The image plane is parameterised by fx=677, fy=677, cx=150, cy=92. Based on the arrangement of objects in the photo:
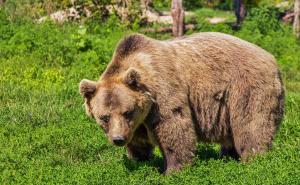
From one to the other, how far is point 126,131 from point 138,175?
0.57 m

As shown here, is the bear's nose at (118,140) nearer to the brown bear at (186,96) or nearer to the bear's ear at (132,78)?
the brown bear at (186,96)

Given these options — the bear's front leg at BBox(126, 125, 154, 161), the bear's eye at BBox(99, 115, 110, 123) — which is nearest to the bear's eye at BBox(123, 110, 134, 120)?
the bear's eye at BBox(99, 115, 110, 123)

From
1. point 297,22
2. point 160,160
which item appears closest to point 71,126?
point 160,160

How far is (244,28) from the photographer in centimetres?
1667

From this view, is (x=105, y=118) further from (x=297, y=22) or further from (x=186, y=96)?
(x=297, y=22)

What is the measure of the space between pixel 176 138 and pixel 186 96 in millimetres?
463

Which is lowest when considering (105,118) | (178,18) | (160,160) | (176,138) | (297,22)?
(297,22)

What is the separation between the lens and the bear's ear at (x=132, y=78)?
6.66 meters

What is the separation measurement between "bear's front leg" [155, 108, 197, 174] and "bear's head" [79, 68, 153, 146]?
0.82 ft

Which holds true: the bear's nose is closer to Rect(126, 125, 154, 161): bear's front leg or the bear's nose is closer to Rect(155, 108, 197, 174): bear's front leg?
Rect(155, 108, 197, 174): bear's front leg

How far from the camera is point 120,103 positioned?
668cm

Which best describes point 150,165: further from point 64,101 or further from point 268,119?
point 64,101

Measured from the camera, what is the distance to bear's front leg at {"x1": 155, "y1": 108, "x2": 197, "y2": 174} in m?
6.93

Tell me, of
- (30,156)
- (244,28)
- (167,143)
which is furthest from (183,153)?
(244,28)
